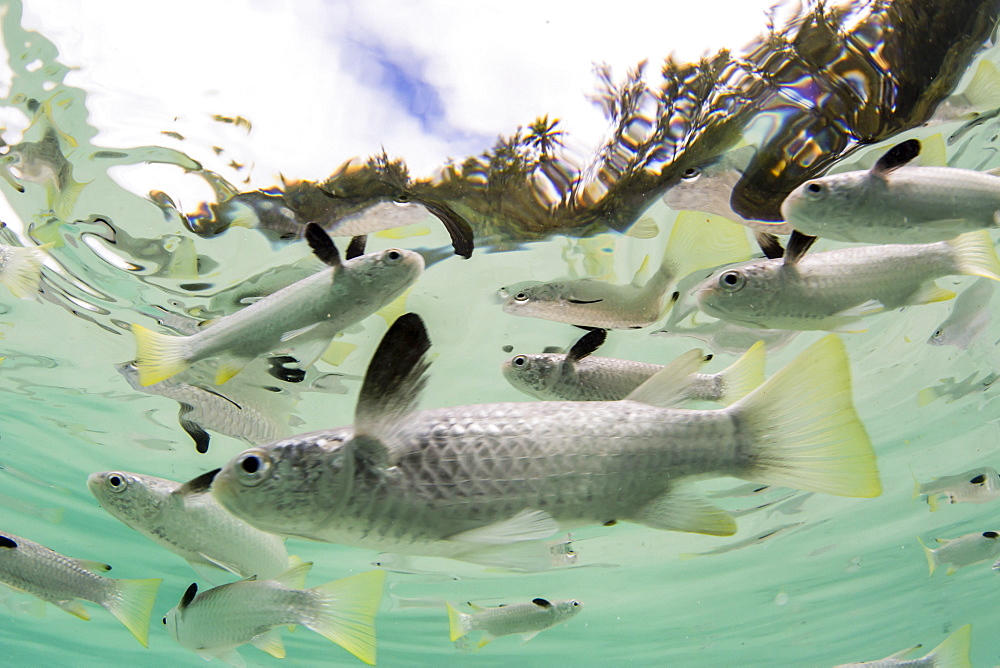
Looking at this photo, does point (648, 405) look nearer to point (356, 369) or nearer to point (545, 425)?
point (545, 425)

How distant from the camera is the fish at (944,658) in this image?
6156 mm

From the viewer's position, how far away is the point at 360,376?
8844 mm

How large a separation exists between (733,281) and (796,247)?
1.18 feet

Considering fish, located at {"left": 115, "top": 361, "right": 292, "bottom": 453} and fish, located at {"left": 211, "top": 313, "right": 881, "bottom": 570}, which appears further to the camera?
fish, located at {"left": 115, "top": 361, "right": 292, "bottom": 453}

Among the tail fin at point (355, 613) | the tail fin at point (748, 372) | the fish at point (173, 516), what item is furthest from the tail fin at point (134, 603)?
the tail fin at point (748, 372)

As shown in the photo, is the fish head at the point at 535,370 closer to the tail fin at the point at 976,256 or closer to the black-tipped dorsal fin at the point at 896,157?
the black-tipped dorsal fin at the point at 896,157

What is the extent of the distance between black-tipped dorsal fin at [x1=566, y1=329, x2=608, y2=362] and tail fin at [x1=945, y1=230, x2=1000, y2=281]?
191 centimetres

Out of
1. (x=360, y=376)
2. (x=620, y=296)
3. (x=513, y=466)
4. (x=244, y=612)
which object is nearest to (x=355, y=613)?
(x=513, y=466)

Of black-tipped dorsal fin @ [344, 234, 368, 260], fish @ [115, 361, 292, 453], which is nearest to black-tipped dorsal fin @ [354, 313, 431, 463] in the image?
black-tipped dorsal fin @ [344, 234, 368, 260]

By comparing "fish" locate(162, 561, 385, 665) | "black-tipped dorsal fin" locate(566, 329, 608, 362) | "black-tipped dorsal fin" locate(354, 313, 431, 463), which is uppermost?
"black-tipped dorsal fin" locate(566, 329, 608, 362)

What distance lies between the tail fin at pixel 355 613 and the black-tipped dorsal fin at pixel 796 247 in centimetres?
250

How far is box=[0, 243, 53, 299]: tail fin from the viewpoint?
15.7ft

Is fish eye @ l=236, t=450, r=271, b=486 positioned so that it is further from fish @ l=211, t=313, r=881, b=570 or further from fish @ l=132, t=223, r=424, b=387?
Result: fish @ l=132, t=223, r=424, b=387

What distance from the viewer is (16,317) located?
26.1 ft
